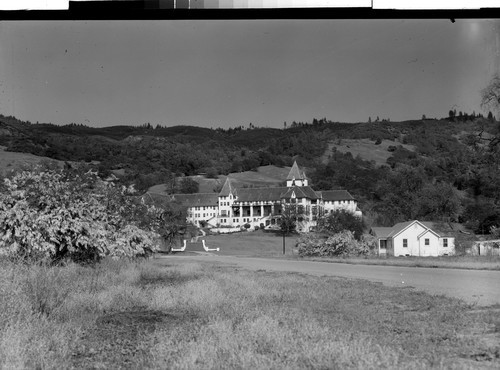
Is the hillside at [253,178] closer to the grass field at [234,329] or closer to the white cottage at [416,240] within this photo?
the white cottage at [416,240]

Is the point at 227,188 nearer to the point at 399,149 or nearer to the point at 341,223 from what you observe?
the point at 341,223

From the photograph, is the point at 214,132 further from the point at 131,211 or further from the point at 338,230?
the point at 338,230

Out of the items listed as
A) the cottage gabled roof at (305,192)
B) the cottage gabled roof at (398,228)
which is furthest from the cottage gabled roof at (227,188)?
the cottage gabled roof at (398,228)

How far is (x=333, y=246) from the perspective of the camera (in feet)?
113

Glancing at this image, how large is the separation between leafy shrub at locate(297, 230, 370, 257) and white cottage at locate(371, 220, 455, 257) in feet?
10.7

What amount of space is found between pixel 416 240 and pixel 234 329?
14.2 meters

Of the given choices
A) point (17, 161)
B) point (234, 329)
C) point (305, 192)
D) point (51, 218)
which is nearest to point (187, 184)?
point (17, 161)

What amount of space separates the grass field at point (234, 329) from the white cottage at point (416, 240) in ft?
24.3

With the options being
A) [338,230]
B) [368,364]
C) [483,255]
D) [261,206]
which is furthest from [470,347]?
[261,206]

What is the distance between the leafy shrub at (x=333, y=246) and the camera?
102 feet

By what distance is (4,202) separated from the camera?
1375 centimetres

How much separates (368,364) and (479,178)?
7.09m

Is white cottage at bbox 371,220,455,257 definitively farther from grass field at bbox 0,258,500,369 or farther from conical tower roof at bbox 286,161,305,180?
conical tower roof at bbox 286,161,305,180

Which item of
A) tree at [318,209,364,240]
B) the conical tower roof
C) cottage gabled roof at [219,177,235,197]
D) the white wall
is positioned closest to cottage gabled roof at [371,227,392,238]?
the white wall
